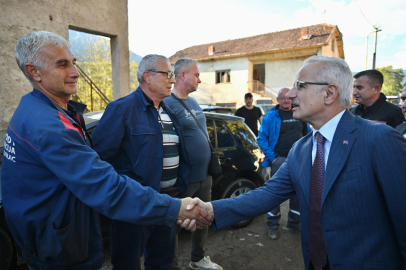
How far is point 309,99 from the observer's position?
1.71 meters

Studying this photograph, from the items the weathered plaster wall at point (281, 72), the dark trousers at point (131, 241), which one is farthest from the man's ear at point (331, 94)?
the weathered plaster wall at point (281, 72)

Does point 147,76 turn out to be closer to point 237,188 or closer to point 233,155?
point 233,155

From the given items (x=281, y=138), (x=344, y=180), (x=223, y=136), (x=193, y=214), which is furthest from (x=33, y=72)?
(x=281, y=138)

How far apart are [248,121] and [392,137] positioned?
6.09 metres

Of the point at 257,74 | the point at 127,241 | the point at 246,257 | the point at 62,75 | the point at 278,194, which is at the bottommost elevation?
the point at 246,257

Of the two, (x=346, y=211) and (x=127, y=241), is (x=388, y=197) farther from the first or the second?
(x=127, y=241)

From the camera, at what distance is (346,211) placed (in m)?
1.43

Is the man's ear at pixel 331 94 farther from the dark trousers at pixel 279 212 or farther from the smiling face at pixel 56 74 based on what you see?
the dark trousers at pixel 279 212

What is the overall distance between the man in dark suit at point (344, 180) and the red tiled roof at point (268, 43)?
23.3 metres

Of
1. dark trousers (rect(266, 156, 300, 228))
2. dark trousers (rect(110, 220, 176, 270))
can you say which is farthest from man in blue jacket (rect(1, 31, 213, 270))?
dark trousers (rect(266, 156, 300, 228))

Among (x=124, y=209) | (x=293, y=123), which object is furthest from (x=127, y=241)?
(x=293, y=123)

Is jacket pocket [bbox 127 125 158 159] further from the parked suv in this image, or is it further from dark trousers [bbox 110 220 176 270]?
the parked suv

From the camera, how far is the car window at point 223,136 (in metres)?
3.99

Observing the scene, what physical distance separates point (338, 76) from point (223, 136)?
8.20 feet
